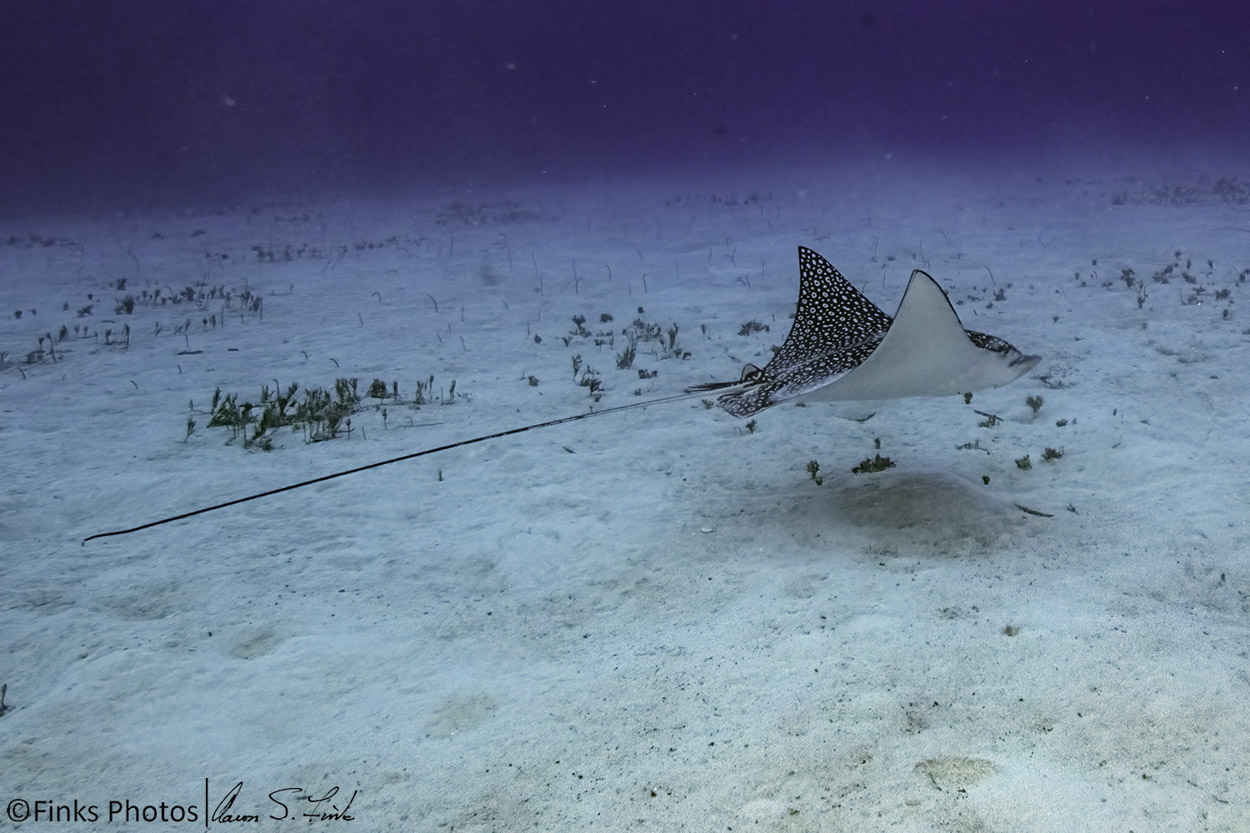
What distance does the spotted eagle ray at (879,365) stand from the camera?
315 centimetres

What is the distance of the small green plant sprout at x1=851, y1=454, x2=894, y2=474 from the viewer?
4.66 meters

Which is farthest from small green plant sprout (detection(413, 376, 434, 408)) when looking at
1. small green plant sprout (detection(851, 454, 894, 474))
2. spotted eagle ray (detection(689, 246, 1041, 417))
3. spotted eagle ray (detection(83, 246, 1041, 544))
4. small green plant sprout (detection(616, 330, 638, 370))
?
small green plant sprout (detection(851, 454, 894, 474))

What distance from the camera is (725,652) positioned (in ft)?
9.97

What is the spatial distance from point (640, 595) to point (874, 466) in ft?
6.70

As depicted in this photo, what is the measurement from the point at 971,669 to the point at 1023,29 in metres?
188

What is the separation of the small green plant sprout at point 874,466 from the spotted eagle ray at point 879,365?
0.82 metres

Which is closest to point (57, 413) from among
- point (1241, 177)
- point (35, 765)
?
point (35, 765)

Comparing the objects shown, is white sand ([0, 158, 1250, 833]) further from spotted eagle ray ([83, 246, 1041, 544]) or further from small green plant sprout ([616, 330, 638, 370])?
spotted eagle ray ([83, 246, 1041, 544])

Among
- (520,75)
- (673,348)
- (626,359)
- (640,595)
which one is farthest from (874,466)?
(520,75)

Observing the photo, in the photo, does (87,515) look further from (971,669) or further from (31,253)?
(31,253)

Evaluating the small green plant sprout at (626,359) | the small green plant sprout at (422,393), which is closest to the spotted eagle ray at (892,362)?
the small green plant sprout at (626,359)

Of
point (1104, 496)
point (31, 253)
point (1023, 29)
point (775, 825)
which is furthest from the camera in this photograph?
point (1023, 29)
